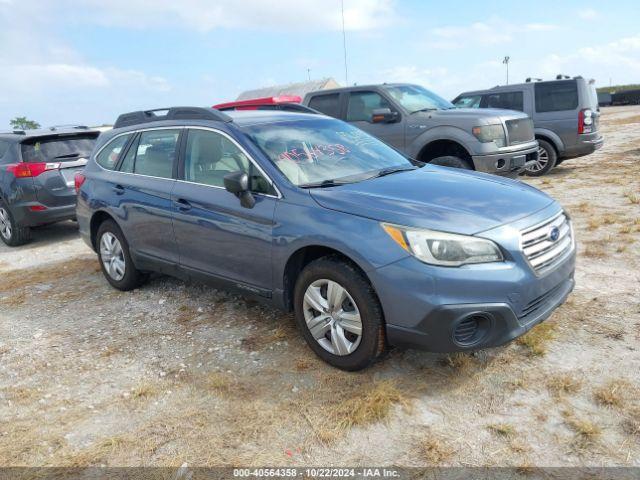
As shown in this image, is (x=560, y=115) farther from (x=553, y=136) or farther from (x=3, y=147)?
(x=3, y=147)

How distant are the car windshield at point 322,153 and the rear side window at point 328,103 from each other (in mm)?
4809

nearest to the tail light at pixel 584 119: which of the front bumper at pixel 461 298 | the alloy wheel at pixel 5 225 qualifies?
the front bumper at pixel 461 298

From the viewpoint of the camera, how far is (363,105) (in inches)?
347

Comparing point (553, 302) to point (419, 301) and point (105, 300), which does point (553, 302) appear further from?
point (105, 300)

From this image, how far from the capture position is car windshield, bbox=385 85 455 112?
8.45 meters

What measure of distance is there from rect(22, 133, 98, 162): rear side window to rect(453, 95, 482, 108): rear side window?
24.2 ft

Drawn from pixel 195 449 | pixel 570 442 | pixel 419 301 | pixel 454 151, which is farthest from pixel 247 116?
pixel 454 151

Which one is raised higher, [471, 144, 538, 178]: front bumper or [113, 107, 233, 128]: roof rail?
[113, 107, 233, 128]: roof rail

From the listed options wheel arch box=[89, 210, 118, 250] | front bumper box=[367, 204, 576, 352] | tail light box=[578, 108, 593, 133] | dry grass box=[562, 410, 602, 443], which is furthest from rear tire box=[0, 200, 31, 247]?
tail light box=[578, 108, 593, 133]

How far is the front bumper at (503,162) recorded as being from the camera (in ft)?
24.8

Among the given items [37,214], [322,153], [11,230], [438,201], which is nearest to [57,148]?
[37,214]

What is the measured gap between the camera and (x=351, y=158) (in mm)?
4070

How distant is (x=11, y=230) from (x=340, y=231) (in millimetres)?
6605

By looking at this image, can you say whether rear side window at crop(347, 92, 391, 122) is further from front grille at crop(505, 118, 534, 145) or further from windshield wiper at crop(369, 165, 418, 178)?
windshield wiper at crop(369, 165, 418, 178)
